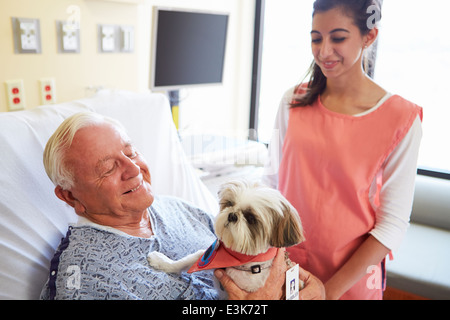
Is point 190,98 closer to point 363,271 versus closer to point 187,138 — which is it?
point 187,138

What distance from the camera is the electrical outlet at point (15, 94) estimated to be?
5.35 ft

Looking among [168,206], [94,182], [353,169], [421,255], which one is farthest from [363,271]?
[421,255]

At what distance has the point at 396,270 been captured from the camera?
1.98 meters

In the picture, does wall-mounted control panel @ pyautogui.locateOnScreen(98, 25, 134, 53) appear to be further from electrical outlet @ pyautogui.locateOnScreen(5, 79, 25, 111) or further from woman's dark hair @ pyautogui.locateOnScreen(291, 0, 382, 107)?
woman's dark hair @ pyautogui.locateOnScreen(291, 0, 382, 107)

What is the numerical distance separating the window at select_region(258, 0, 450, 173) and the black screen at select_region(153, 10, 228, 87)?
1.76 ft

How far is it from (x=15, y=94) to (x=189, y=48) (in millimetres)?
951

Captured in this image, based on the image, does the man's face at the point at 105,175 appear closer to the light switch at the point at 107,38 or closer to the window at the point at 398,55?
the window at the point at 398,55

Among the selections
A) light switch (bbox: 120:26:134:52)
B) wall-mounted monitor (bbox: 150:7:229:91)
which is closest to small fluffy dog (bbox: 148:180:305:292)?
wall-mounted monitor (bbox: 150:7:229:91)

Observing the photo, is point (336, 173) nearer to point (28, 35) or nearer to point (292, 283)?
point (292, 283)

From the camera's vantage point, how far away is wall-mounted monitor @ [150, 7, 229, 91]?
2.02 m

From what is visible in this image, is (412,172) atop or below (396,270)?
atop

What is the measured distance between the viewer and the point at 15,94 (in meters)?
1.66

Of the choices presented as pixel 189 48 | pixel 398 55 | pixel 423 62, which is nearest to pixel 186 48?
pixel 189 48
